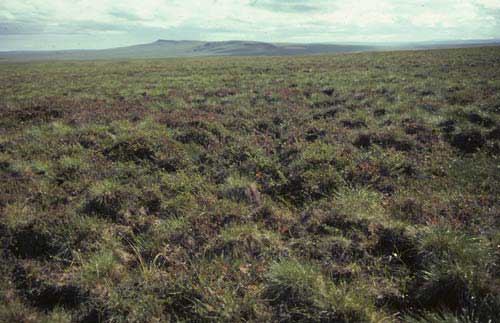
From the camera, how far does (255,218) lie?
17.5 feet

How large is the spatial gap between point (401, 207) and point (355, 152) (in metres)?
2.57

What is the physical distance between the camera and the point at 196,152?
8.24 metres

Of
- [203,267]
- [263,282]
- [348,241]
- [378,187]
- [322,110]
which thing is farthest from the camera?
[322,110]

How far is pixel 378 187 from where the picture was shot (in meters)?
6.14

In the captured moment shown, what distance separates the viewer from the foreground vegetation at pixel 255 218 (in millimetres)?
3584

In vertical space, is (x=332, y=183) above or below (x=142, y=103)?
below

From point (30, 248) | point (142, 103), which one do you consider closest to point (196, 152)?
point (30, 248)

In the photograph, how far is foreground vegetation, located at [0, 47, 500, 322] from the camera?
358cm

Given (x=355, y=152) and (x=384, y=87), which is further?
(x=384, y=87)

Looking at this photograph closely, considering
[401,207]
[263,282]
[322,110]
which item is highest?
[322,110]

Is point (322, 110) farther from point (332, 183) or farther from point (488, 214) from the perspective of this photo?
point (488, 214)

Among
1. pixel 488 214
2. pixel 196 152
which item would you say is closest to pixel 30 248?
pixel 196 152

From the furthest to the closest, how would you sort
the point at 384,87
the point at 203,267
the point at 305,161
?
1. the point at 384,87
2. the point at 305,161
3. the point at 203,267

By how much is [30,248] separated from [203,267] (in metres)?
2.97
